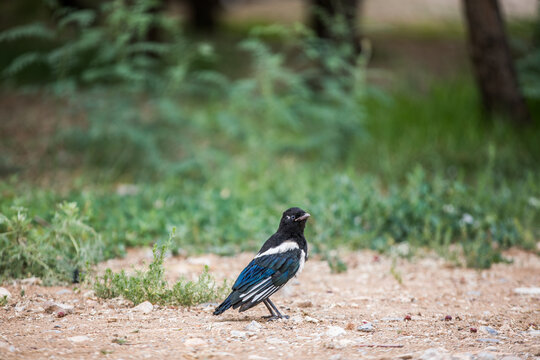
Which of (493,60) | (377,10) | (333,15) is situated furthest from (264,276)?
(377,10)

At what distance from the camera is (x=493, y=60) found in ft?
28.0

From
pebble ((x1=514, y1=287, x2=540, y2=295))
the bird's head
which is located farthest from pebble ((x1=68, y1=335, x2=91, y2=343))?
pebble ((x1=514, y1=287, x2=540, y2=295))

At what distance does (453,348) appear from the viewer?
3.21 meters

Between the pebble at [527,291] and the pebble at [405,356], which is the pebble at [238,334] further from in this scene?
the pebble at [527,291]

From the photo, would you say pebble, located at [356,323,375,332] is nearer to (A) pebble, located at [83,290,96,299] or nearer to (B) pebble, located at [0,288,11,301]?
(A) pebble, located at [83,290,96,299]

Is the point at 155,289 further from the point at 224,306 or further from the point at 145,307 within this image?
the point at 224,306

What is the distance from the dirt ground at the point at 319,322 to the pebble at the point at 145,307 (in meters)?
0.03

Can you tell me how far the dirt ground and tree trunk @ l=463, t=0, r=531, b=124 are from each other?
4.24m

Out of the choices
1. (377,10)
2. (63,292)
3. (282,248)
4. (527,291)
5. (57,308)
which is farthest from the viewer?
(377,10)

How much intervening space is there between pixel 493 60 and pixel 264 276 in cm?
633

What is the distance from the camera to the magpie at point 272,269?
3.53 metres

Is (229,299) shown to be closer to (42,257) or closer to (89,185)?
(42,257)

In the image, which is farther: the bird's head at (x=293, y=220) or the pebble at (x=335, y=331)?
the bird's head at (x=293, y=220)

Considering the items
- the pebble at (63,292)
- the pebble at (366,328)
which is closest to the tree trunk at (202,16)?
the pebble at (63,292)
